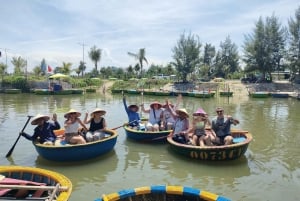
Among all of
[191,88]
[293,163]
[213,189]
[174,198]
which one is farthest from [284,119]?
[191,88]

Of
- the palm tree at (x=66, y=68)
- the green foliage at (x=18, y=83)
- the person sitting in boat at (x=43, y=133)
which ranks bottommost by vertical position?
the person sitting in boat at (x=43, y=133)

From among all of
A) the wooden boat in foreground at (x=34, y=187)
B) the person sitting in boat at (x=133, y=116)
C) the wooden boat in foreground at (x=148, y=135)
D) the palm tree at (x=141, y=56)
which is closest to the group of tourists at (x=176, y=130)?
the wooden boat in foreground at (x=148, y=135)

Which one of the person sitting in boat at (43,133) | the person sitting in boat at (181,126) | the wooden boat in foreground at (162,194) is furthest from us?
the person sitting in boat at (181,126)

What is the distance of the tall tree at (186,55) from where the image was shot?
48.9 m

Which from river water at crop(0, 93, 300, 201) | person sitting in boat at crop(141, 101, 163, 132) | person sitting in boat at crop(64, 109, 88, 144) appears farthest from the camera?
person sitting in boat at crop(141, 101, 163, 132)

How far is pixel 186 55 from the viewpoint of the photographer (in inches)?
1935

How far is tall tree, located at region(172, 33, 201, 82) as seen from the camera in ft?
161

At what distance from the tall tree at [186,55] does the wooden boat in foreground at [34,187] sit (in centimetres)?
4360

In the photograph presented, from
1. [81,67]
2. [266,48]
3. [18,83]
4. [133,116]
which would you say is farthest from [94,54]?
[133,116]

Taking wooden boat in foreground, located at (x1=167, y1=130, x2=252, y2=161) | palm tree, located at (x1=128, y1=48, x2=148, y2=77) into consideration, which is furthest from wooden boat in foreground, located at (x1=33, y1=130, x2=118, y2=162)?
palm tree, located at (x1=128, y1=48, x2=148, y2=77)

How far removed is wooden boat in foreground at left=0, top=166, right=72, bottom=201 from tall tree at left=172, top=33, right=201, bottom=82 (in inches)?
1716

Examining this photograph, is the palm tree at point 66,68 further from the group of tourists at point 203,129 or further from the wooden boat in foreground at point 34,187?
the wooden boat in foreground at point 34,187

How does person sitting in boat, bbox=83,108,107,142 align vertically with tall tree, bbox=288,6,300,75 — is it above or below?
below

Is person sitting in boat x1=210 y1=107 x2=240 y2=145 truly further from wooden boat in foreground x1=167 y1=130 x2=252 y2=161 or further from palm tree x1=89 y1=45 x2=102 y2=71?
palm tree x1=89 y1=45 x2=102 y2=71
